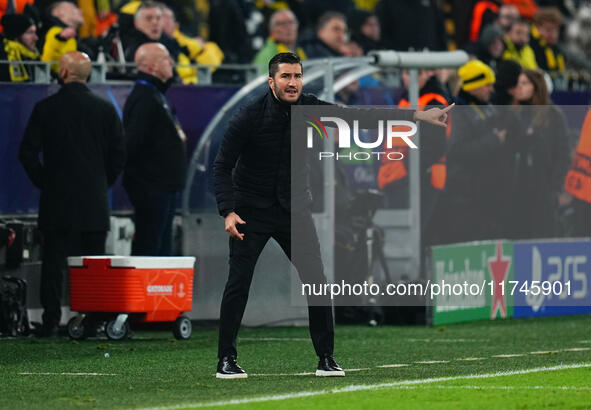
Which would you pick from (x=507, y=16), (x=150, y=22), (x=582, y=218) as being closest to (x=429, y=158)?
(x=582, y=218)

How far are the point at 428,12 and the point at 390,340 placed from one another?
7780 mm

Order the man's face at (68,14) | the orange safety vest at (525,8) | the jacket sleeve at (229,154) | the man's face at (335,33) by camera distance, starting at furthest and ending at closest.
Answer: the orange safety vest at (525,8) → the man's face at (335,33) → the man's face at (68,14) → the jacket sleeve at (229,154)

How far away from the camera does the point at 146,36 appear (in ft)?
52.0

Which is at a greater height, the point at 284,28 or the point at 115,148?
the point at 284,28

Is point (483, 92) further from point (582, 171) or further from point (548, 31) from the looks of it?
point (548, 31)

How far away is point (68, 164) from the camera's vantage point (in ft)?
46.1

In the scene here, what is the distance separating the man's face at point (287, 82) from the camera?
10.2m

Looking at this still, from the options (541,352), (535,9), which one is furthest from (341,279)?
(535,9)

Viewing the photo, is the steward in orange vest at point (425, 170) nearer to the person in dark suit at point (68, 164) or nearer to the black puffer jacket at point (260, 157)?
the person in dark suit at point (68, 164)

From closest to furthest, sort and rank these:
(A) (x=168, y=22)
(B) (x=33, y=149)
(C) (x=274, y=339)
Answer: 1. (B) (x=33, y=149)
2. (C) (x=274, y=339)
3. (A) (x=168, y=22)

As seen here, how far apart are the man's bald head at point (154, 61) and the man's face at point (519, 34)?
685cm

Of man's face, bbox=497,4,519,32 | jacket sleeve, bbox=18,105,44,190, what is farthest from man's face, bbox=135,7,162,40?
man's face, bbox=497,4,519,32

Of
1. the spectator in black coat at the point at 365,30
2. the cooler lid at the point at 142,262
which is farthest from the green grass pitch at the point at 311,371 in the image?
the spectator in black coat at the point at 365,30

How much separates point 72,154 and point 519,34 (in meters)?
7.99
